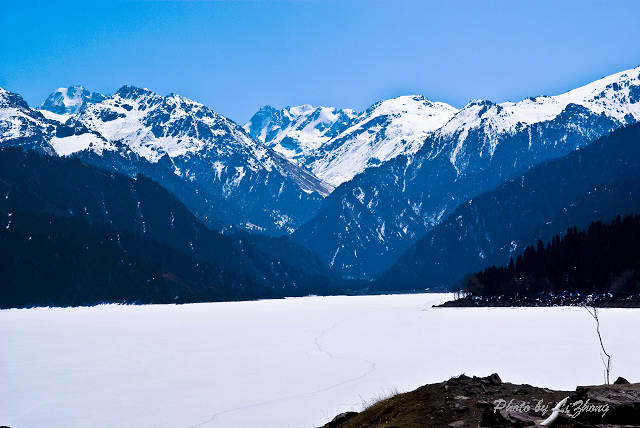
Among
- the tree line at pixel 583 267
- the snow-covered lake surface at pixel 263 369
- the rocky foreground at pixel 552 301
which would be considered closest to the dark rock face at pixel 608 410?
the snow-covered lake surface at pixel 263 369

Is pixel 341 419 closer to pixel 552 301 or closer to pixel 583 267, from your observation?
pixel 552 301

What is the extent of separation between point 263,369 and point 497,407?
39221 millimetres

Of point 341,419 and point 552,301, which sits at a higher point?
point 341,419

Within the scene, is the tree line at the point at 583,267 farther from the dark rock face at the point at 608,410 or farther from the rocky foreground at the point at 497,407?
the dark rock face at the point at 608,410

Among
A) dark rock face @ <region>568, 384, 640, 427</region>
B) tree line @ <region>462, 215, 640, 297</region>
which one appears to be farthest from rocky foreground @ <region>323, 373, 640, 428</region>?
tree line @ <region>462, 215, 640, 297</region>

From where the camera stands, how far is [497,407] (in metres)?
19.6

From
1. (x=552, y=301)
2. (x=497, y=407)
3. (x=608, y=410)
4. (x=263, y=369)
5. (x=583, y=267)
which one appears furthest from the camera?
(x=583, y=267)

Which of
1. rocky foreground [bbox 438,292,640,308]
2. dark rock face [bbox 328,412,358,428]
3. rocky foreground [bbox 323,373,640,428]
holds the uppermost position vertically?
rocky foreground [bbox 323,373,640,428]

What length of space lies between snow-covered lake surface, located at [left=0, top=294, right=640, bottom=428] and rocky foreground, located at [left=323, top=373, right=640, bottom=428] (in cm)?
1137

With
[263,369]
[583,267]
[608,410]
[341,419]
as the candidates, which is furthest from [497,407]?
[583,267]

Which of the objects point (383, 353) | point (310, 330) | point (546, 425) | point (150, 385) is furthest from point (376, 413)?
point (310, 330)

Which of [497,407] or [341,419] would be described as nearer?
[497,407]

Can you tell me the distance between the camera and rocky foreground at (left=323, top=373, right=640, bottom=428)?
1828 cm

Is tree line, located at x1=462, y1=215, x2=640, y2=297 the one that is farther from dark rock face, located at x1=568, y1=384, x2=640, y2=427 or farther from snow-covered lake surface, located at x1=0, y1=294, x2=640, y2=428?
dark rock face, located at x1=568, y1=384, x2=640, y2=427
